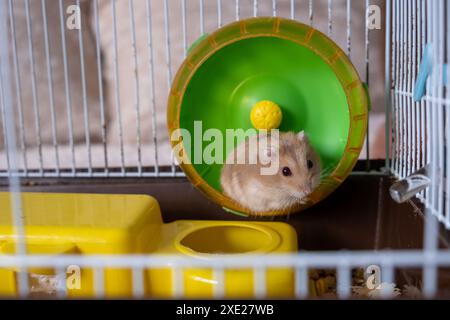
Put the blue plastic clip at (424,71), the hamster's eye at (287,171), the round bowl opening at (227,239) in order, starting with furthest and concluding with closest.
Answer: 1. the hamster's eye at (287,171)
2. the round bowl opening at (227,239)
3. the blue plastic clip at (424,71)

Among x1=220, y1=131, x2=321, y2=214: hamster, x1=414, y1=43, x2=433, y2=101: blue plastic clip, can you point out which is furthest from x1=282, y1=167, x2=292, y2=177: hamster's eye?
x1=414, y1=43, x2=433, y2=101: blue plastic clip

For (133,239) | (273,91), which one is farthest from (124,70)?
(133,239)

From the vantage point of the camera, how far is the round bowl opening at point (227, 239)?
102cm

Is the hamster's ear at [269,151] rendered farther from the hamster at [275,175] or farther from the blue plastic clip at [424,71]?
the blue plastic clip at [424,71]

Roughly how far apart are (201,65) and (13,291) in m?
0.56

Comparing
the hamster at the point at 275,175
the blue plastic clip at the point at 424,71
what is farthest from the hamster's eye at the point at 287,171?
the blue plastic clip at the point at 424,71

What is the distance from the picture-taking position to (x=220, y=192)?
3.74 feet

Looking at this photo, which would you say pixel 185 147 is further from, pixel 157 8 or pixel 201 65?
pixel 157 8

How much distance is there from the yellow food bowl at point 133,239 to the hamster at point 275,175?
0.09 meters

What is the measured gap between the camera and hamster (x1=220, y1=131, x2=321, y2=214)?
1.10 m

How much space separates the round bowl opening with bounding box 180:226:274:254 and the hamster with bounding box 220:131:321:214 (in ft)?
0.33

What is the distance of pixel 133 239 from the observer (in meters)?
0.88
